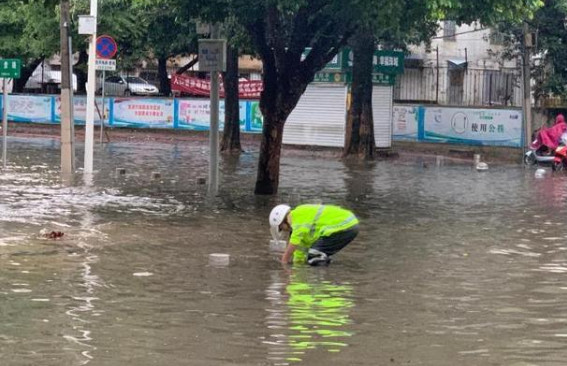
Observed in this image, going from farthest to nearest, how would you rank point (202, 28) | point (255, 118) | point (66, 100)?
point (255, 118)
point (66, 100)
point (202, 28)

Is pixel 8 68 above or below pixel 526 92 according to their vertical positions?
above

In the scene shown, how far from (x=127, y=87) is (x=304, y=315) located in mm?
46467

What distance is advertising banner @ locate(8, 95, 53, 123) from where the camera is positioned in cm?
4825

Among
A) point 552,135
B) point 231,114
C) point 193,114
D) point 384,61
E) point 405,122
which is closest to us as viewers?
point 552,135

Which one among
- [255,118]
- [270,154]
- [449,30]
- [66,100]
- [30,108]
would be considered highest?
[449,30]

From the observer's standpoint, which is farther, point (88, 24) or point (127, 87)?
point (127, 87)

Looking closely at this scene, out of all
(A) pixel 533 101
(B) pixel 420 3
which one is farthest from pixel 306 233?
(A) pixel 533 101

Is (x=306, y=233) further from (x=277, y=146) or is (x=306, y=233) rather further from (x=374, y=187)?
(x=374, y=187)

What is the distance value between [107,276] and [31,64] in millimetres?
41002

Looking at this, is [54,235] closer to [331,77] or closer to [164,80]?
[331,77]

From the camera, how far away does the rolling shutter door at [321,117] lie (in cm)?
3656

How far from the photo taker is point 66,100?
24.4 m

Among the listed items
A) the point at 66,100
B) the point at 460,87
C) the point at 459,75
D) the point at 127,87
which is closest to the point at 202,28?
the point at 66,100

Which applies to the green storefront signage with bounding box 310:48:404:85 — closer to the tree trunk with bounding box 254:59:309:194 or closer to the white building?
the white building
